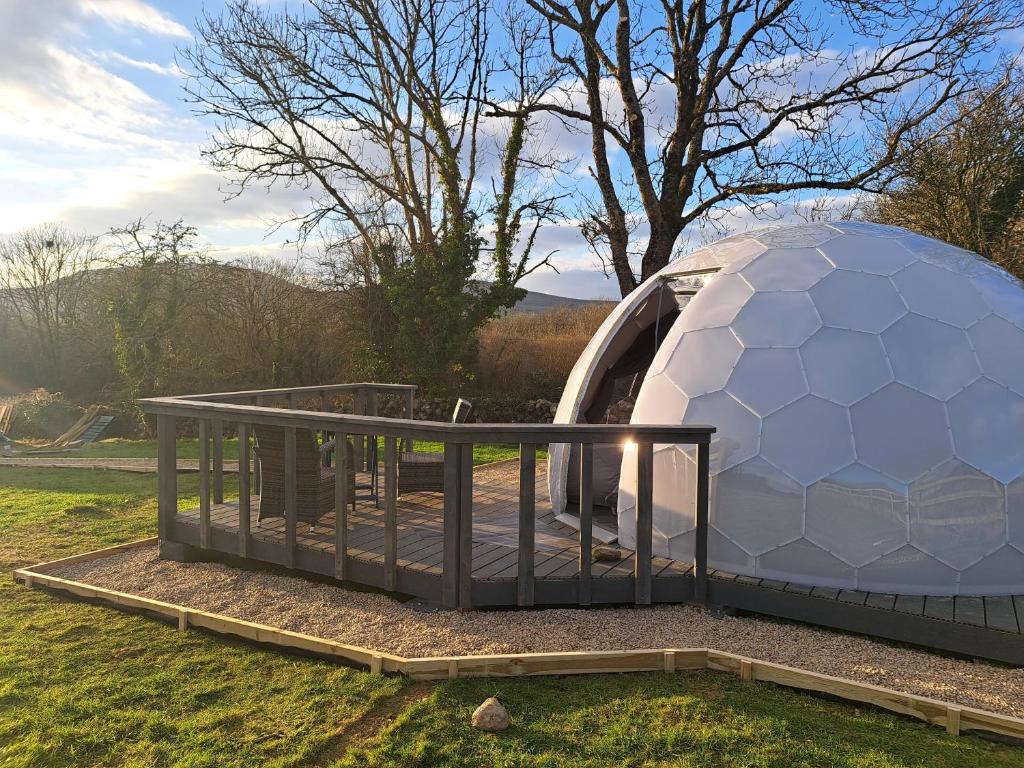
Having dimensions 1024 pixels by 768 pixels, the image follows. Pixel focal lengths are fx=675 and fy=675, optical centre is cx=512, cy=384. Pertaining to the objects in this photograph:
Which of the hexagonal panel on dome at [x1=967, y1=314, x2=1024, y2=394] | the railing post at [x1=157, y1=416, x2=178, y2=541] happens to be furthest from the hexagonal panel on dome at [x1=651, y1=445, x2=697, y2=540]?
the railing post at [x1=157, y1=416, x2=178, y2=541]

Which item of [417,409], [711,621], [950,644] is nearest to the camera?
[950,644]

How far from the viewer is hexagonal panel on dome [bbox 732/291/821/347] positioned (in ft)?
17.6

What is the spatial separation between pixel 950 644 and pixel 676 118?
A: 13053 mm

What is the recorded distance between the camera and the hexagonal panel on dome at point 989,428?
15.9ft

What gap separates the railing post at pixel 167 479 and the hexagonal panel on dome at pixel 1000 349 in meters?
6.66

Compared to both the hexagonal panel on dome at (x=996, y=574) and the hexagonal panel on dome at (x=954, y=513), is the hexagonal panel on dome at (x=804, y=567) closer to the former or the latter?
the hexagonal panel on dome at (x=954, y=513)

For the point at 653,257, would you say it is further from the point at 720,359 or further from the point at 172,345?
the point at 172,345

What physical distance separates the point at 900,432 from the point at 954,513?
0.67 meters

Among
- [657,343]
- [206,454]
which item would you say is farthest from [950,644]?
[206,454]

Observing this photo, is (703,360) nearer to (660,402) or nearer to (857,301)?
(660,402)

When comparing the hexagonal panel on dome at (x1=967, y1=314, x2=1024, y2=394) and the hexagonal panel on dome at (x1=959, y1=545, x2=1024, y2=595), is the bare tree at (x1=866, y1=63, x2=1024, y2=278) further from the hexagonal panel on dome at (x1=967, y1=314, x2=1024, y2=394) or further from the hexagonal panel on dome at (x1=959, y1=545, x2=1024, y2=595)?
the hexagonal panel on dome at (x1=959, y1=545, x2=1024, y2=595)

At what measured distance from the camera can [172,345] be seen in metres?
17.6

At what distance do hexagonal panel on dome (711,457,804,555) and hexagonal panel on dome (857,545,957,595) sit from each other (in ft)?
1.89

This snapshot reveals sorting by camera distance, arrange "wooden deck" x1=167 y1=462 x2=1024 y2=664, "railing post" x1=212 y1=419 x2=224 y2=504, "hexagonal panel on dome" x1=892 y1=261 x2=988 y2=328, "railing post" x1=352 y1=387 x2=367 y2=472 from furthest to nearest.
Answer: "railing post" x1=352 y1=387 x2=367 y2=472 < "railing post" x1=212 y1=419 x2=224 y2=504 < "hexagonal panel on dome" x1=892 y1=261 x2=988 y2=328 < "wooden deck" x1=167 y1=462 x2=1024 y2=664
